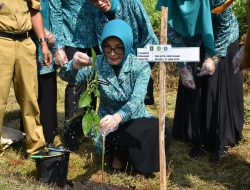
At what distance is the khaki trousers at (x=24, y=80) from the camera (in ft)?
12.0

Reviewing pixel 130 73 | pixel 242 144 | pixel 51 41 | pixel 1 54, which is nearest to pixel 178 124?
pixel 242 144

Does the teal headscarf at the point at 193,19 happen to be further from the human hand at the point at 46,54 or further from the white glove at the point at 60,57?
the human hand at the point at 46,54

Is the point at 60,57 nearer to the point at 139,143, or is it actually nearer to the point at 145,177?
the point at 139,143

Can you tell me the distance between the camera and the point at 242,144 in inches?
169

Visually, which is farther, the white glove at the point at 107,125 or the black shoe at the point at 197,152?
the black shoe at the point at 197,152

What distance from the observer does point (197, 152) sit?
13.6ft

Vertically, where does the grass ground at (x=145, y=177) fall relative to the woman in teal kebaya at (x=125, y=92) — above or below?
below

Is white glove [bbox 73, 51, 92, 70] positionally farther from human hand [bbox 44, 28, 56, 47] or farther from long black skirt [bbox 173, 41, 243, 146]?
long black skirt [bbox 173, 41, 243, 146]

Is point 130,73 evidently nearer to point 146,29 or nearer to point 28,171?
point 146,29

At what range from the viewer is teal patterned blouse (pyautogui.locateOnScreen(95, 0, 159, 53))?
12.8 ft

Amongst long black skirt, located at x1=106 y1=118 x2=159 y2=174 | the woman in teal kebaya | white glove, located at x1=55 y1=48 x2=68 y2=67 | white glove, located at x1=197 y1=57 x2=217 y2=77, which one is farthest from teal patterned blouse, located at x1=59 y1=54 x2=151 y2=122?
white glove, located at x1=197 y1=57 x2=217 y2=77

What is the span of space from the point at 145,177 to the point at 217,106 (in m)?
0.89

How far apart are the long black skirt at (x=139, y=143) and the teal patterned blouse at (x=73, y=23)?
3.12 feet

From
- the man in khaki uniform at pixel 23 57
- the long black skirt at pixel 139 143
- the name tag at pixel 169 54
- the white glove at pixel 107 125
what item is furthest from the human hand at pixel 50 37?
the name tag at pixel 169 54
